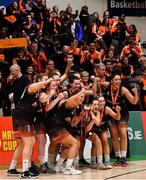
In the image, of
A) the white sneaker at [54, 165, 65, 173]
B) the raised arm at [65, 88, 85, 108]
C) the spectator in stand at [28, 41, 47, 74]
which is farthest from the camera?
the spectator in stand at [28, 41, 47, 74]

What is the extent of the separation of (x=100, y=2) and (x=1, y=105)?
10.9 m

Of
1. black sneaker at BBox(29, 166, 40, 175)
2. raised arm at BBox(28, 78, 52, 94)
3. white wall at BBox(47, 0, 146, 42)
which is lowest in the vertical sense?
black sneaker at BBox(29, 166, 40, 175)

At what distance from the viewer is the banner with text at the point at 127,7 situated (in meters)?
22.8

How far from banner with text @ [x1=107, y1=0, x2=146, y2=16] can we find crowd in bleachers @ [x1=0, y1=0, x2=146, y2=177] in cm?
334

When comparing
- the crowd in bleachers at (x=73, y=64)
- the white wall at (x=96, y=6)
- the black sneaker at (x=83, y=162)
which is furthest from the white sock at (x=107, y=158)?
the white wall at (x=96, y=6)

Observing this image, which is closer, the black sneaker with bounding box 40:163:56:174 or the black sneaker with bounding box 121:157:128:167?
the black sneaker with bounding box 40:163:56:174

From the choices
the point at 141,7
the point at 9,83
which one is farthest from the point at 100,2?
the point at 9,83

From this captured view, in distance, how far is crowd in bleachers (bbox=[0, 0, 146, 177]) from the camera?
10.7m

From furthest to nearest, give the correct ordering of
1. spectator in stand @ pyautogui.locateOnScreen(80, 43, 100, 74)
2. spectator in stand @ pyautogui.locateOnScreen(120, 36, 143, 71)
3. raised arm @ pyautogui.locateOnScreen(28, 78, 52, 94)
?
spectator in stand @ pyautogui.locateOnScreen(120, 36, 143, 71)
spectator in stand @ pyautogui.locateOnScreen(80, 43, 100, 74)
raised arm @ pyautogui.locateOnScreen(28, 78, 52, 94)

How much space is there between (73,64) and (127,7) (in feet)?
26.2

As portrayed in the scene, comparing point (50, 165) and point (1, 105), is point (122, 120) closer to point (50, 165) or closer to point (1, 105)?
point (50, 165)

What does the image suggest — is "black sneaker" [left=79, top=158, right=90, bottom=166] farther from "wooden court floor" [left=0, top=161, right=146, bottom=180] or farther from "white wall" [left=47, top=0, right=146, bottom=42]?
"white wall" [left=47, top=0, right=146, bottom=42]

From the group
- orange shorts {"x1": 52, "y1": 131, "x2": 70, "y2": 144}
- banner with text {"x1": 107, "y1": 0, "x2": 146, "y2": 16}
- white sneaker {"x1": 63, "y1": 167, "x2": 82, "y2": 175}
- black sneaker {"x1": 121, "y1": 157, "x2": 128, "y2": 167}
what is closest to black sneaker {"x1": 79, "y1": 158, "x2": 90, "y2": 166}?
black sneaker {"x1": 121, "y1": 157, "x2": 128, "y2": 167}

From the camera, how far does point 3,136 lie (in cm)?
1181
